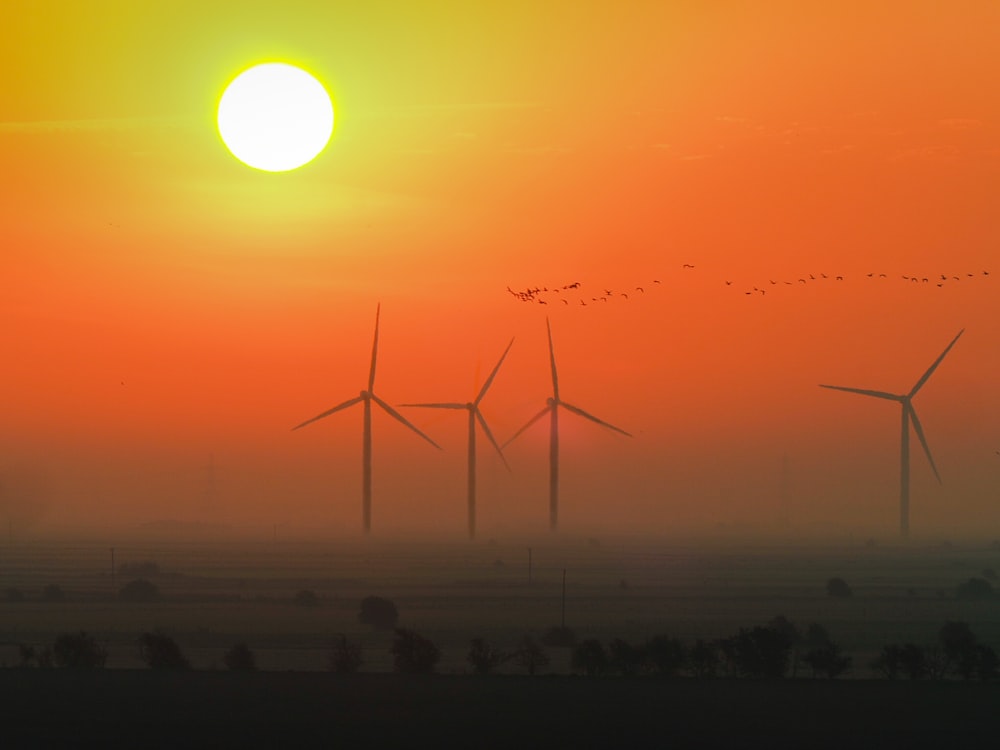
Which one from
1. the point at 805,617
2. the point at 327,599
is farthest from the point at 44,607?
the point at 805,617

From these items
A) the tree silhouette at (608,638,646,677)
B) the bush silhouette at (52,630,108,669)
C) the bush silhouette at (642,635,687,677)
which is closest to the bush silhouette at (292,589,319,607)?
the bush silhouette at (52,630,108,669)

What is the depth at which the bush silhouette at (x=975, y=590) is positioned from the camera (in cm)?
15862

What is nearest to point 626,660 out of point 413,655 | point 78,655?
point 413,655

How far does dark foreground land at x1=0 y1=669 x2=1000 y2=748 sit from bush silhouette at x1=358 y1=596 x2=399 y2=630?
62.8 m

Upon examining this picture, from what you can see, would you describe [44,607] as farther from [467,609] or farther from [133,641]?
→ [133,641]

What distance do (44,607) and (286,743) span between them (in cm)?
10834

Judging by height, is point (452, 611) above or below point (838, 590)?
below

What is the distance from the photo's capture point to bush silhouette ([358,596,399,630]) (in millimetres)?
107869

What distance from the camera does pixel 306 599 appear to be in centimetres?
13938

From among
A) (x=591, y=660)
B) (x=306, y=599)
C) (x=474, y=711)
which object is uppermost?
(x=474, y=711)

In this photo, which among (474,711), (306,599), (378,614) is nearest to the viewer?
(474,711)

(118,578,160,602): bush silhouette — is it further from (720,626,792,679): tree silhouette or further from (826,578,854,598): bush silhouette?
(720,626,792,679): tree silhouette

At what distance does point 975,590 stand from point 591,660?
4611 inches

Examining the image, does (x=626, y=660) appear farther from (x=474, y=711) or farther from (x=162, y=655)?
(x=474, y=711)
